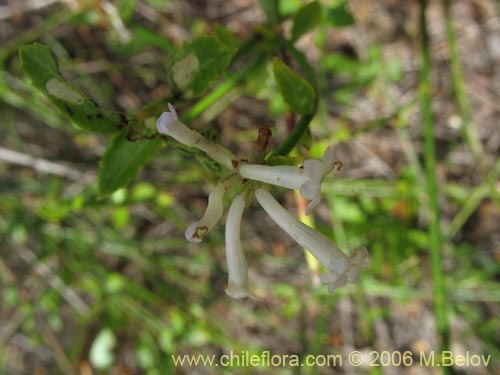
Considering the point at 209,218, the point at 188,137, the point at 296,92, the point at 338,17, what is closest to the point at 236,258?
the point at 209,218

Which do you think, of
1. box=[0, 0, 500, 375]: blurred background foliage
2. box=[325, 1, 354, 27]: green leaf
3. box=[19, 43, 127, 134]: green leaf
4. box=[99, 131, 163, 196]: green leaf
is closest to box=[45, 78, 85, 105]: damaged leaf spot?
box=[19, 43, 127, 134]: green leaf

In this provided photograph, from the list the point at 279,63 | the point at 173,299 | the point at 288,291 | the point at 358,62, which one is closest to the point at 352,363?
the point at 288,291

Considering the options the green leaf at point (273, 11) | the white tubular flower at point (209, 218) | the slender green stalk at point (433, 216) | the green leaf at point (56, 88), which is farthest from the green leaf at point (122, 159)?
the slender green stalk at point (433, 216)

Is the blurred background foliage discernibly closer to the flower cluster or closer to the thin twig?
the thin twig

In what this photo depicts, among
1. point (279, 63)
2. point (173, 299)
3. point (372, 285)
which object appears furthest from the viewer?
point (173, 299)

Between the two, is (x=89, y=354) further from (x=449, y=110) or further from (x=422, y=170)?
(x=449, y=110)

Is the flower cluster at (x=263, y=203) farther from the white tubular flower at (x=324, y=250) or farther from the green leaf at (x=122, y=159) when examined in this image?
the green leaf at (x=122, y=159)

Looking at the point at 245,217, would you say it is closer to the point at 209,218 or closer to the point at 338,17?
the point at 338,17
